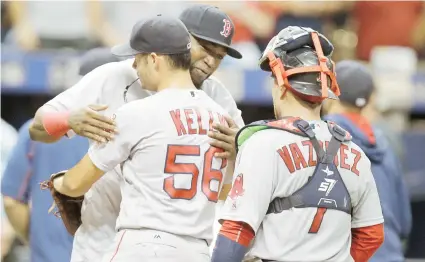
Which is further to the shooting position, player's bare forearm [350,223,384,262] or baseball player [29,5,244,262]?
baseball player [29,5,244,262]

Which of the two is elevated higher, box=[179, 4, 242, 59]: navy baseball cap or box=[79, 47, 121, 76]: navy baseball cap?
box=[179, 4, 242, 59]: navy baseball cap

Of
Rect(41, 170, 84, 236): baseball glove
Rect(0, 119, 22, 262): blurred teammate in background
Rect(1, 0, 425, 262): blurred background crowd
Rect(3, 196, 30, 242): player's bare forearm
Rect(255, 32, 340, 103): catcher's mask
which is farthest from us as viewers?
Rect(1, 0, 425, 262): blurred background crowd

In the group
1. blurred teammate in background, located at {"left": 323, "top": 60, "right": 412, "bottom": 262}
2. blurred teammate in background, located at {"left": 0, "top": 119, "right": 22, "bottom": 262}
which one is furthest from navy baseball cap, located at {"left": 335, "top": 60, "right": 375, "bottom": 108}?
blurred teammate in background, located at {"left": 0, "top": 119, "right": 22, "bottom": 262}

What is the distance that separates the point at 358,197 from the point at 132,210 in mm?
820

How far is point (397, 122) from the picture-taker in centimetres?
804

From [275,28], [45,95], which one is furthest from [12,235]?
[275,28]

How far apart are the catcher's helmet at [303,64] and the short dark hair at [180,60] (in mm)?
304

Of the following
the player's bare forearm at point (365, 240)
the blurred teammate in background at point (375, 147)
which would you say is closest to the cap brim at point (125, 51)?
the player's bare forearm at point (365, 240)

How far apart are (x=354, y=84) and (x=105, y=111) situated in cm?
171

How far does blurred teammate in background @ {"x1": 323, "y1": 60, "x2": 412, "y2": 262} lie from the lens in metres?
5.25

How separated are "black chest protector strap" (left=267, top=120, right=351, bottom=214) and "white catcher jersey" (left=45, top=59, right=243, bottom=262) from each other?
72 centimetres

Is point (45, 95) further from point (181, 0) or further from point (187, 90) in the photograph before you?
point (187, 90)

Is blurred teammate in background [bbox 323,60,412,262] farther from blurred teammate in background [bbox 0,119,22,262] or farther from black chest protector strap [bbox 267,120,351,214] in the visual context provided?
blurred teammate in background [bbox 0,119,22,262]

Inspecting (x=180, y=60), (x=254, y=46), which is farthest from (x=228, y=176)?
(x=254, y=46)
